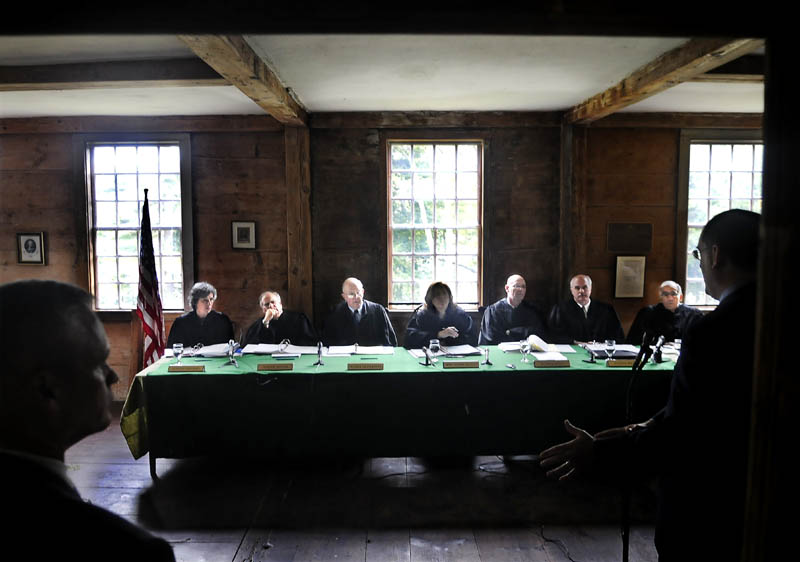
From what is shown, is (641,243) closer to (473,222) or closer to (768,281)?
(473,222)

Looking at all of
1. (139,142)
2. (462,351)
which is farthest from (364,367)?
(139,142)

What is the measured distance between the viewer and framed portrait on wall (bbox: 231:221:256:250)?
5.68 m

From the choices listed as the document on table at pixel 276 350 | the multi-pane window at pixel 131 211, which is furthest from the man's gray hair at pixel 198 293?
the document on table at pixel 276 350

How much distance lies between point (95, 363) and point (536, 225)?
17.1 ft

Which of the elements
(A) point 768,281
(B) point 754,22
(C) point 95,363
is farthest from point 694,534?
(C) point 95,363

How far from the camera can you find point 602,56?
3.71 meters

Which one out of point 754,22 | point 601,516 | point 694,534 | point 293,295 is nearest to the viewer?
point 754,22

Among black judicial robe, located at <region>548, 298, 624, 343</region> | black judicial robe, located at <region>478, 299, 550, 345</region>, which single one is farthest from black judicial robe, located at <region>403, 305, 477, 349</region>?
black judicial robe, located at <region>548, 298, 624, 343</region>

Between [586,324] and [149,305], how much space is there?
416 centimetres

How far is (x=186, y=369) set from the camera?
12.1ft

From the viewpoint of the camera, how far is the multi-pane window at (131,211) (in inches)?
227

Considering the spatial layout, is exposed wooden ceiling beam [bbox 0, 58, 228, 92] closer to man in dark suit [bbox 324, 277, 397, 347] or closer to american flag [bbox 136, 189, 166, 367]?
american flag [bbox 136, 189, 166, 367]

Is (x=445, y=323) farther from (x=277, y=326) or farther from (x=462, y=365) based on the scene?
(x=277, y=326)

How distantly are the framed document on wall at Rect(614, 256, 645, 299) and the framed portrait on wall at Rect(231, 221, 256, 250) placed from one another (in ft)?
13.1
